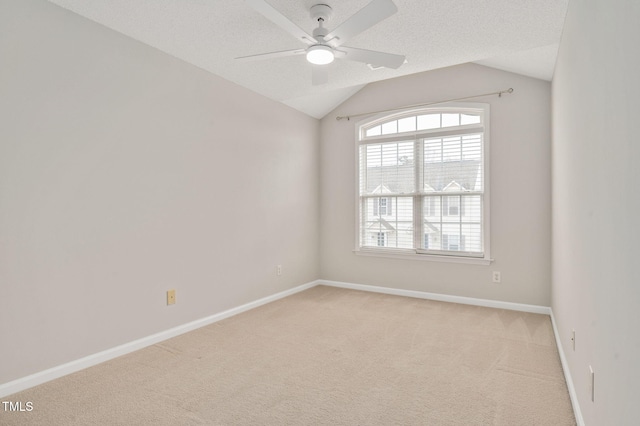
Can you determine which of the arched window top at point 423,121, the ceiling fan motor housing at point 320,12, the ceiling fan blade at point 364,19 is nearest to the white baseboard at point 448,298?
the arched window top at point 423,121

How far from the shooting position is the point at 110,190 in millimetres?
2689

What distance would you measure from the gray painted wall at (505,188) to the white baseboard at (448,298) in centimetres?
6

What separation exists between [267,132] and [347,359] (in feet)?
9.07

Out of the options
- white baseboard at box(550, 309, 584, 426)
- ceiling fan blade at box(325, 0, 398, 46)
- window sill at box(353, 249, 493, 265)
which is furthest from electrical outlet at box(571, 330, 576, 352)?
ceiling fan blade at box(325, 0, 398, 46)

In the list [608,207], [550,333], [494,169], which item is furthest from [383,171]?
[608,207]

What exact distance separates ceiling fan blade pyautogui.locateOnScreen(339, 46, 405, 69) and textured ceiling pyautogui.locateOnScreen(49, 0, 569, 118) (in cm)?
27

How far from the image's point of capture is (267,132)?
4281mm

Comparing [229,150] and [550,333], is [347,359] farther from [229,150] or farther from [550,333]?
[229,150]

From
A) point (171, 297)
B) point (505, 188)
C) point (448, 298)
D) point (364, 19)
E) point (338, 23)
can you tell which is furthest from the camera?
point (448, 298)

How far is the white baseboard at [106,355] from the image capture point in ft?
7.20

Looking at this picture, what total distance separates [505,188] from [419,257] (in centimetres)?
128

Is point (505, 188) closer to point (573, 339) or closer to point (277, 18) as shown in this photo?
point (573, 339)

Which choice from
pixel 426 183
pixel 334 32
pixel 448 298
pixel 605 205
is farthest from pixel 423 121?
pixel 605 205

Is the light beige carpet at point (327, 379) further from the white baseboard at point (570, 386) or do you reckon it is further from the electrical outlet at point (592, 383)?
the electrical outlet at point (592, 383)
